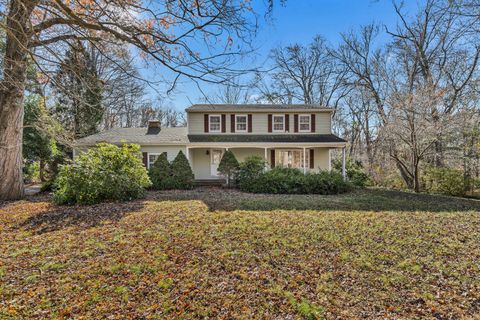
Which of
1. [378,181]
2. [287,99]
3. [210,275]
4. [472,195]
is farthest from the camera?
[287,99]

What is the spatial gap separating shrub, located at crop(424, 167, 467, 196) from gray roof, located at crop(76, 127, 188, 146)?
1448cm

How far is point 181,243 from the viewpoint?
4.75 metres

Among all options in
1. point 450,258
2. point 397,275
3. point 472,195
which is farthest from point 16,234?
point 472,195

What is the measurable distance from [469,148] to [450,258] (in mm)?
12913

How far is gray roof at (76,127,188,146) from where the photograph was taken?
1498 centimetres

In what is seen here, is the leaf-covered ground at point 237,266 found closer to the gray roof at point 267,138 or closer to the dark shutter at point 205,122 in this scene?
the gray roof at point 267,138

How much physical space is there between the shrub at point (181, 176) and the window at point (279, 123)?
6698 mm

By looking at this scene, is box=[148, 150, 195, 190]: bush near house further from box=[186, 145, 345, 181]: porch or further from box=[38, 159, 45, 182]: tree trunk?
box=[38, 159, 45, 182]: tree trunk

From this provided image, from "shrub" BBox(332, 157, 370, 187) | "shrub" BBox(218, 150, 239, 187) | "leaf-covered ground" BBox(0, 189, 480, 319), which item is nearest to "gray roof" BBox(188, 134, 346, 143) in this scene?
"shrub" BBox(218, 150, 239, 187)

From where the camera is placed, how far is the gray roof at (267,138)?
15.2 metres

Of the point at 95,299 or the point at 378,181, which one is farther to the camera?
the point at 378,181

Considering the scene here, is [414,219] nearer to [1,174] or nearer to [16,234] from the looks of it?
[16,234]

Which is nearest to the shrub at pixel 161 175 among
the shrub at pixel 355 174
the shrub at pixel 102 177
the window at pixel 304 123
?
the shrub at pixel 102 177

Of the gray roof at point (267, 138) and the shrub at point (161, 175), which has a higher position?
the gray roof at point (267, 138)
